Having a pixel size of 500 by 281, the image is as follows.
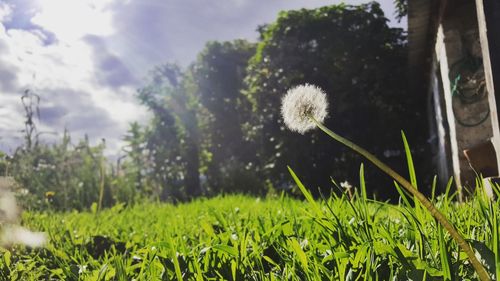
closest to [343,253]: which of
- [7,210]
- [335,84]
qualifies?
[7,210]

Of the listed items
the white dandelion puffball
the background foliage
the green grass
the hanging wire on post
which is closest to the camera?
the white dandelion puffball

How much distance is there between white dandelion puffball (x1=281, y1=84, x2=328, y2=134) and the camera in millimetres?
1146

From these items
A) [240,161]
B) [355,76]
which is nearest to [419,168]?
[355,76]

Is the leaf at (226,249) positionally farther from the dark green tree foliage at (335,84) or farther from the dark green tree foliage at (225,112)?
the dark green tree foliage at (225,112)

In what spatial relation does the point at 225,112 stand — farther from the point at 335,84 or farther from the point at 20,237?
the point at 20,237

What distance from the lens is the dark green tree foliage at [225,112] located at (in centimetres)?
1105

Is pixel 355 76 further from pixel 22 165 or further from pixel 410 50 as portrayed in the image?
pixel 22 165

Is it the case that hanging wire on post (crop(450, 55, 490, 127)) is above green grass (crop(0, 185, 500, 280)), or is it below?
above

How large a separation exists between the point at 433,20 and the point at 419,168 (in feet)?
10.4

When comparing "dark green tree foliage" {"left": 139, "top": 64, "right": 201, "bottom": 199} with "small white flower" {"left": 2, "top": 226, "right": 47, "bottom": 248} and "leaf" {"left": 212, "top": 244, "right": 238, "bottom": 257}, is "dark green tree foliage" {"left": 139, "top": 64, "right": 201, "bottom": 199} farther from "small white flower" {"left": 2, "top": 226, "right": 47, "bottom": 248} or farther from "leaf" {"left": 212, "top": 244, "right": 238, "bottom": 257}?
"leaf" {"left": 212, "top": 244, "right": 238, "bottom": 257}

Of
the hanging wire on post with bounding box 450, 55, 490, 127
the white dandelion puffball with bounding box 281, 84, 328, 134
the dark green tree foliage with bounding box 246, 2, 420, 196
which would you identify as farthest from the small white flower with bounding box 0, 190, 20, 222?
the dark green tree foliage with bounding box 246, 2, 420, 196

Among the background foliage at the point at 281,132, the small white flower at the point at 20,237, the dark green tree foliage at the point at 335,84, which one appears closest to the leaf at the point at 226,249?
the small white flower at the point at 20,237

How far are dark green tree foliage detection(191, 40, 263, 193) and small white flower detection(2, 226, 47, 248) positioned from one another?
7.90 m

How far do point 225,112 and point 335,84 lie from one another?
3730 mm
